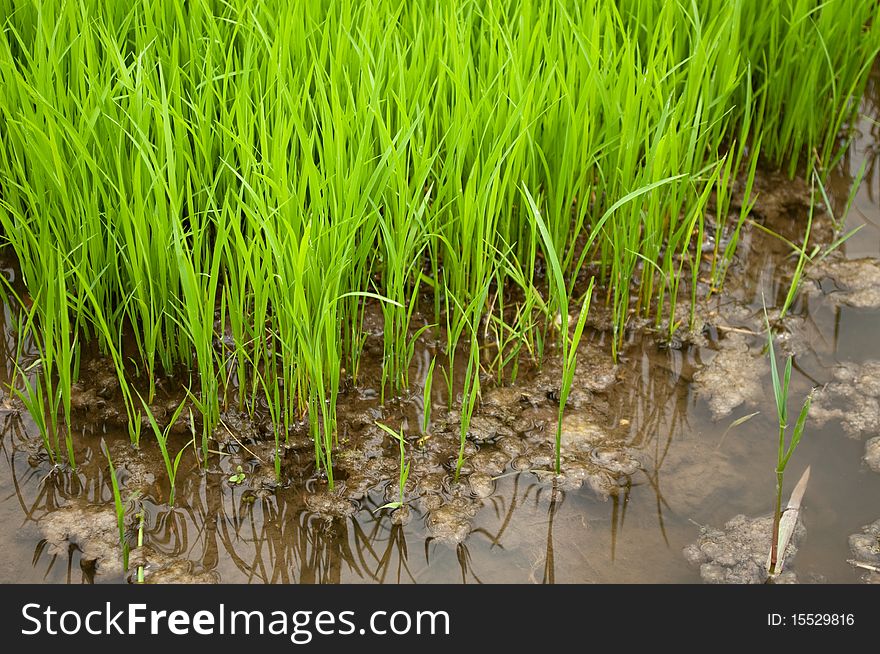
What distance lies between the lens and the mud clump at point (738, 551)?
171 centimetres

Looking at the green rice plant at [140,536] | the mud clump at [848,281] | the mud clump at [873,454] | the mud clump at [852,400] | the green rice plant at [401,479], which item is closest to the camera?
the green rice plant at [140,536]

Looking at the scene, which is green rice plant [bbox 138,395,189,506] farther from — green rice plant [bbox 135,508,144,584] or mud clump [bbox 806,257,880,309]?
mud clump [bbox 806,257,880,309]

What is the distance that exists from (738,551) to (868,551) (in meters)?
0.26

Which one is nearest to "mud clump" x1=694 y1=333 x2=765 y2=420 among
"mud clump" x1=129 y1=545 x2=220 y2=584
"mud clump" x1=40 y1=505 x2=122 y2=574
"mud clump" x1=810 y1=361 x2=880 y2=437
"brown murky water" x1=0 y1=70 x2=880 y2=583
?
"brown murky water" x1=0 y1=70 x2=880 y2=583

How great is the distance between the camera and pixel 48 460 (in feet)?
6.09

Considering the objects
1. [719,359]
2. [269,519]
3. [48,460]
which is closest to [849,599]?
[719,359]

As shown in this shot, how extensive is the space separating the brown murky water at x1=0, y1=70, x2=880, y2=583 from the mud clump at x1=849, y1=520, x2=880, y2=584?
18mm

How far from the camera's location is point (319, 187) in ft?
5.89

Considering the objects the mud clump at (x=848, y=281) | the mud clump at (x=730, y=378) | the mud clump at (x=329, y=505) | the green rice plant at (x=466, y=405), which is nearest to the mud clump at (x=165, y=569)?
the mud clump at (x=329, y=505)

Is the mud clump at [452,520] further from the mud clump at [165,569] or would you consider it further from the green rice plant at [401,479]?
the mud clump at [165,569]

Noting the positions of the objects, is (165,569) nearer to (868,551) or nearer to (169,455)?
(169,455)

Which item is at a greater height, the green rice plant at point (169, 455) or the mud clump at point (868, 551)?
the green rice plant at point (169, 455)

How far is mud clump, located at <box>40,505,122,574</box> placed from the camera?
1677mm

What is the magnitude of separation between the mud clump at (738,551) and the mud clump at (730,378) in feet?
1.07
